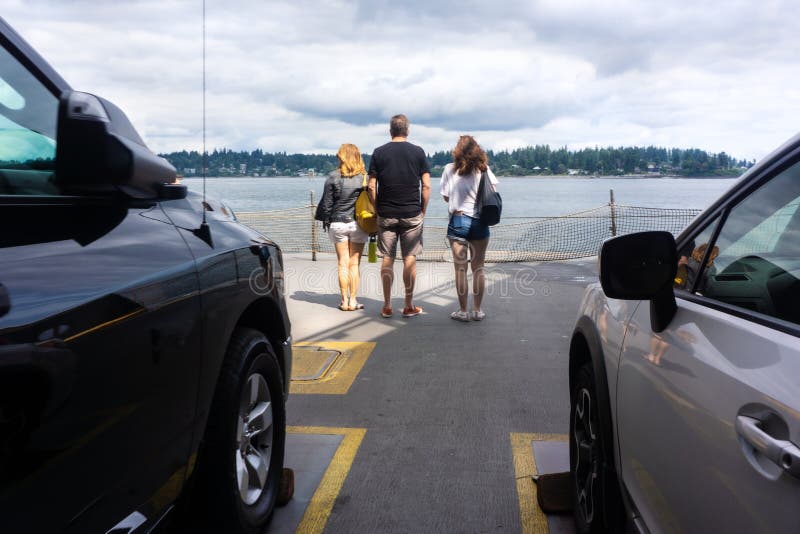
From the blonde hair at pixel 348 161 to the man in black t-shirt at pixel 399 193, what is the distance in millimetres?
452

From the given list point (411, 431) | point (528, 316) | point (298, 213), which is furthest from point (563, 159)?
point (411, 431)

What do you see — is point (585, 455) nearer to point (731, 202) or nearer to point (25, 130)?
point (731, 202)

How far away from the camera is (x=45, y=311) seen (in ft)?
4.54

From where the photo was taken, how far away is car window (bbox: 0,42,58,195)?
5.97ft

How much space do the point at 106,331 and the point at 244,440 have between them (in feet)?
3.97

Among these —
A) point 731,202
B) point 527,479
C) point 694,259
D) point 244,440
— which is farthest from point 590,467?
point 244,440

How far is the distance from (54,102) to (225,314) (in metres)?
0.85

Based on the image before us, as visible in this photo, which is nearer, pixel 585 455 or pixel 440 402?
pixel 585 455

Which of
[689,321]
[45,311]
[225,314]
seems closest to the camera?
[45,311]

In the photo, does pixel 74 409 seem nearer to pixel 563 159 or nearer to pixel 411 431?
pixel 411 431

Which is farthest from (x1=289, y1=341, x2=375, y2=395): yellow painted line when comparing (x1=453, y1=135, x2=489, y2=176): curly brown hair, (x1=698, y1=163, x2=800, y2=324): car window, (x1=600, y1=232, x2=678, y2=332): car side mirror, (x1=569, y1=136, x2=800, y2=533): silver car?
(x1=698, y1=163, x2=800, y2=324): car window

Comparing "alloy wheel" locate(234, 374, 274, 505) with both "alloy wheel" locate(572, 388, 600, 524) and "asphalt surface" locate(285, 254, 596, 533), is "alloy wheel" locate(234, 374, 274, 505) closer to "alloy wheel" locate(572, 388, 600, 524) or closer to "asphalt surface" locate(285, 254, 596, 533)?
"asphalt surface" locate(285, 254, 596, 533)

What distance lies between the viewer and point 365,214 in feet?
25.3

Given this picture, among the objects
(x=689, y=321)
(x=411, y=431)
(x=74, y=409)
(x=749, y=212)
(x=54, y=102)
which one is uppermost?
(x=54, y=102)
